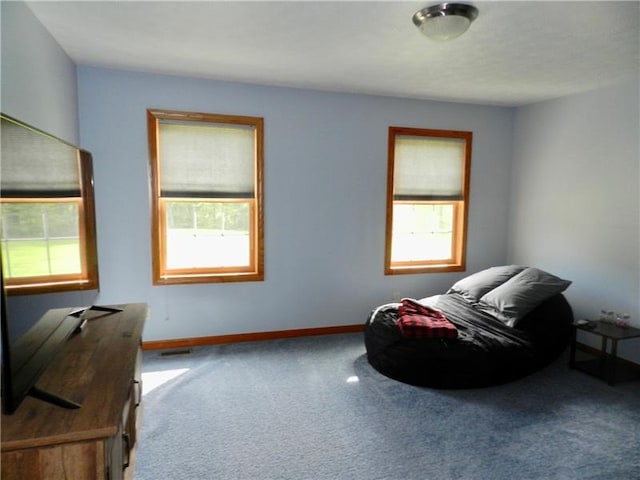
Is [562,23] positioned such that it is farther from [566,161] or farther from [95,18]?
[95,18]

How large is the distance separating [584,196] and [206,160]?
11.6ft

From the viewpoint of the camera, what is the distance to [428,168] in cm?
436

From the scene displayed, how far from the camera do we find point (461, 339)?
3.05m

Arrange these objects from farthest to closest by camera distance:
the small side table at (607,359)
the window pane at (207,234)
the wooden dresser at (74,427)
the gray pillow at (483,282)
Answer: the gray pillow at (483,282) < the window pane at (207,234) < the small side table at (607,359) < the wooden dresser at (74,427)

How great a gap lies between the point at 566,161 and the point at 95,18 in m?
4.14

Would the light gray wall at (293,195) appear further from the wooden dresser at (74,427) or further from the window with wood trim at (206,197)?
the wooden dresser at (74,427)

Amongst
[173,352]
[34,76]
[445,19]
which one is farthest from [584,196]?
[34,76]

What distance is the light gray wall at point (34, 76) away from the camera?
1955mm

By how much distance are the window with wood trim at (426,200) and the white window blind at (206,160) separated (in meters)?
1.49

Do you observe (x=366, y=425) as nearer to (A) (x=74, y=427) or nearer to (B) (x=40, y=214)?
(A) (x=74, y=427)

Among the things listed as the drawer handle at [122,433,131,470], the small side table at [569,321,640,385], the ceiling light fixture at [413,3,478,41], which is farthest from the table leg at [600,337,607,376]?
the drawer handle at [122,433,131,470]

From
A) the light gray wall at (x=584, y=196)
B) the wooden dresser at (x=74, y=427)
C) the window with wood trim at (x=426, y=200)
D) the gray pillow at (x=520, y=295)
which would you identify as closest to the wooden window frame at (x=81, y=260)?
the wooden dresser at (x=74, y=427)

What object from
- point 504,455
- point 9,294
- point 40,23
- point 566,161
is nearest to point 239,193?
point 40,23

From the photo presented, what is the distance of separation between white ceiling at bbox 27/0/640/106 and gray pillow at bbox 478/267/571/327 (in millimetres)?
1738
